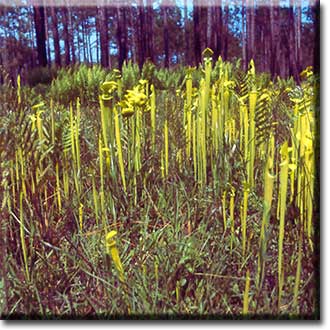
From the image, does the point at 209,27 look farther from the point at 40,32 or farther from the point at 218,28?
the point at 40,32

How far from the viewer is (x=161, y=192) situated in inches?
50.8

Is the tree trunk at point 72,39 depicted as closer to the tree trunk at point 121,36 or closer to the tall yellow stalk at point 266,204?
the tree trunk at point 121,36

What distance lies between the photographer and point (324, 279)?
1291 mm

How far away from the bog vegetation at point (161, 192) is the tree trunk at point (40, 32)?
0.17 ft

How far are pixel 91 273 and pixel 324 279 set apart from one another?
495mm

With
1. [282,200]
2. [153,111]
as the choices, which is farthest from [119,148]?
[282,200]

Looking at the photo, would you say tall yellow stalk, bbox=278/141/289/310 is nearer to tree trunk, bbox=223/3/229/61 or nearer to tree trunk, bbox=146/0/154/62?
tree trunk, bbox=223/3/229/61

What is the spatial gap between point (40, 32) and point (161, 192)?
42 cm

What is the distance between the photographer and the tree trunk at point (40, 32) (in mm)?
1271

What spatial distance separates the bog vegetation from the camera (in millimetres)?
1270

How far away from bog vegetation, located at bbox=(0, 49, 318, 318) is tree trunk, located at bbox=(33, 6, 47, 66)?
0.05 metres

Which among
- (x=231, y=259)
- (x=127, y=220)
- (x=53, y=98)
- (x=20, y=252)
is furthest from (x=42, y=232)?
(x=231, y=259)

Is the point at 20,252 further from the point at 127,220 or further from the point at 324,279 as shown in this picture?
the point at 324,279

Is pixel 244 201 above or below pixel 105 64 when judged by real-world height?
below
